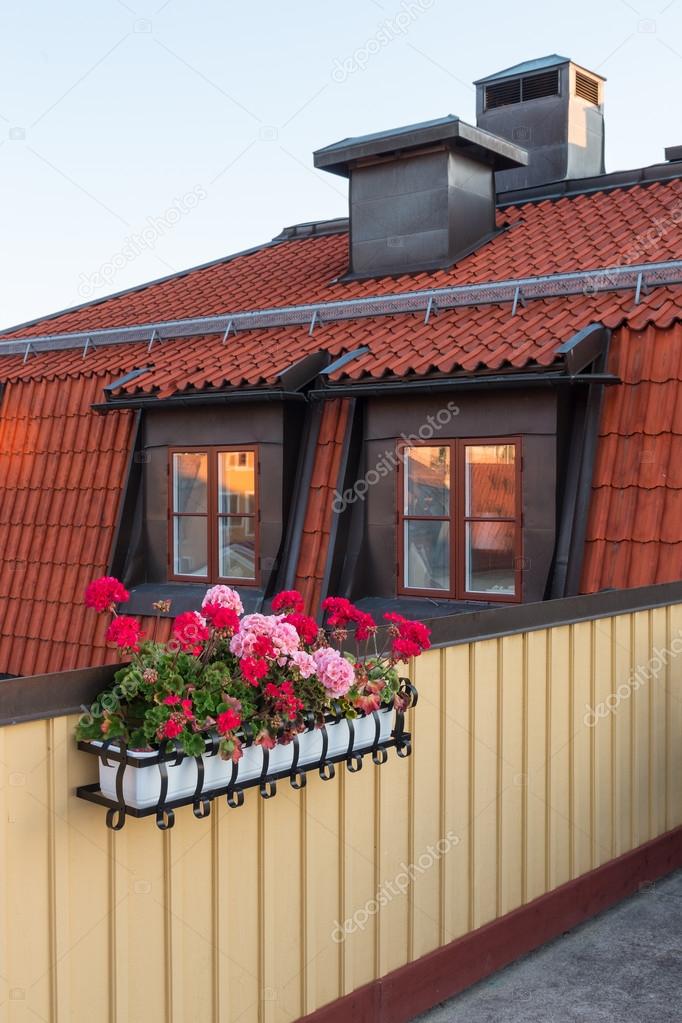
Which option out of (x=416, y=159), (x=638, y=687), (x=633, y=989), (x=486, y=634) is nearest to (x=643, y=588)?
(x=638, y=687)

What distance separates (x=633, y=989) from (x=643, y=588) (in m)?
1.93

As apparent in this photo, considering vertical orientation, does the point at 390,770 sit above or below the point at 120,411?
below

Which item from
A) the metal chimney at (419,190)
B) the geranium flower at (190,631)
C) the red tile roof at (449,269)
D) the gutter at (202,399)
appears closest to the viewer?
the geranium flower at (190,631)

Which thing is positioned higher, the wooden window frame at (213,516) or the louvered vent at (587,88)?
the louvered vent at (587,88)

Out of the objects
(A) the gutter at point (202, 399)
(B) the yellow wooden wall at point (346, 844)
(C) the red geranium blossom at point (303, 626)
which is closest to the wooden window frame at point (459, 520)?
(A) the gutter at point (202, 399)

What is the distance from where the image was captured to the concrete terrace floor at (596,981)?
3.88m

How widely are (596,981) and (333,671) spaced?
198 centimetres

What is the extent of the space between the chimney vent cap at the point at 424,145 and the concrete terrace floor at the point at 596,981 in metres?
7.43

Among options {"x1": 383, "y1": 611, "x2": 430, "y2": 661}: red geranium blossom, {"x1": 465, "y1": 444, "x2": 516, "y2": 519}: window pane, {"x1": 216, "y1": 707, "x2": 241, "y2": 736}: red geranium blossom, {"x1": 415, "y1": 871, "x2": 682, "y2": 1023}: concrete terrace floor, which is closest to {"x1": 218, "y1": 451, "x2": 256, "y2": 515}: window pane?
{"x1": 465, "y1": 444, "x2": 516, "y2": 519}: window pane

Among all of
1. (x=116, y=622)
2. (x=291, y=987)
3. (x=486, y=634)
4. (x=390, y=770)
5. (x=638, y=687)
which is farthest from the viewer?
(x=638, y=687)

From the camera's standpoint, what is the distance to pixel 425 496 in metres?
7.73

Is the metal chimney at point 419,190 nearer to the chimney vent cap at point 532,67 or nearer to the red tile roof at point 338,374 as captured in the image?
the red tile roof at point 338,374

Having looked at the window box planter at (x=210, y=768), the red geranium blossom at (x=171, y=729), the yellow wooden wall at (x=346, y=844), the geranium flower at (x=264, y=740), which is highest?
the red geranium blossom at (x=171, y=729)

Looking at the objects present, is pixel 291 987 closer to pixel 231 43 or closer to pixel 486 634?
pixel 486 634
